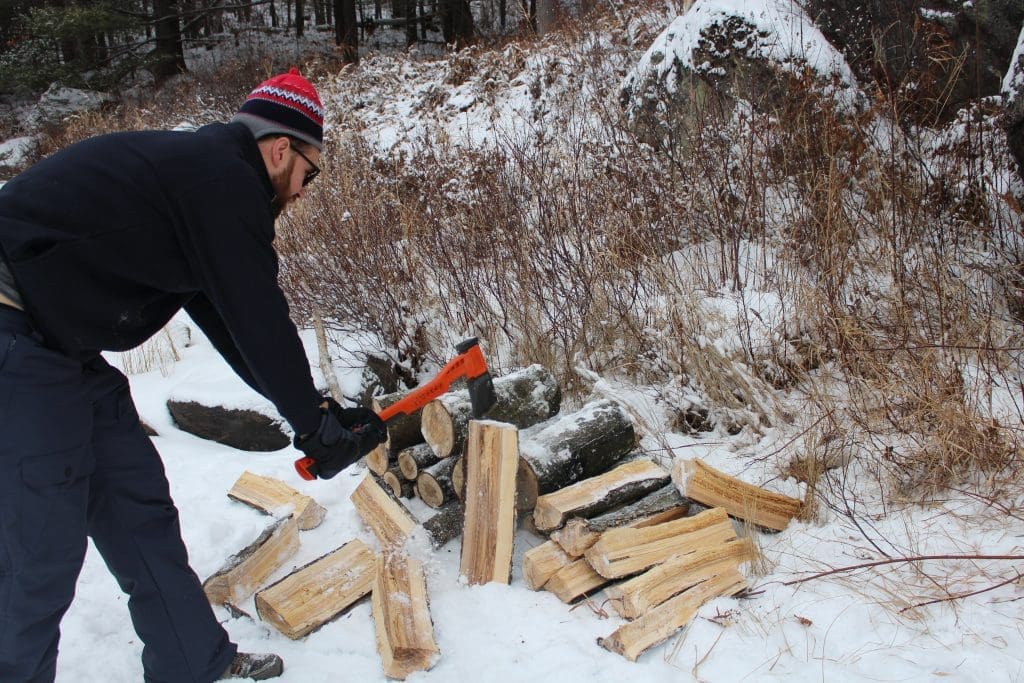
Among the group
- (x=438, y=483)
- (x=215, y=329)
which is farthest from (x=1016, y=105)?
(x=215, y=329)

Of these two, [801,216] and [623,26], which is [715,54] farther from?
[623,26]

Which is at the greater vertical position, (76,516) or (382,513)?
(76,516)

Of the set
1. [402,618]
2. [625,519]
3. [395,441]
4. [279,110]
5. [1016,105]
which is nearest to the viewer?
[279,110]

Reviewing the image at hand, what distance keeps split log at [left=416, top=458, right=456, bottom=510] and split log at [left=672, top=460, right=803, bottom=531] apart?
3.20 ft

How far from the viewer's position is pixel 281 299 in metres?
1.84

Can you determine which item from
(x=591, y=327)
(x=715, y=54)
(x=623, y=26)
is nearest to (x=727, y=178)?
(x=591, y=327)

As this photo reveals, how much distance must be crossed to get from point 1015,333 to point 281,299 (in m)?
3.24

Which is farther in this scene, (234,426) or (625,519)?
(234,426)

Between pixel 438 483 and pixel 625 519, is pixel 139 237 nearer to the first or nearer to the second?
pixel 438 483

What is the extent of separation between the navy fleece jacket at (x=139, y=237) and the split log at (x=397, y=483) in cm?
133

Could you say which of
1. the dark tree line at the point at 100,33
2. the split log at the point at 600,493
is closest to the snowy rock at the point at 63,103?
the dark tree line at the point at 100,33

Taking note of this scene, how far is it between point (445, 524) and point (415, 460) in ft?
1.07

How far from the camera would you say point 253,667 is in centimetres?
222

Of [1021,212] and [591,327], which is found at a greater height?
[1021,212]
